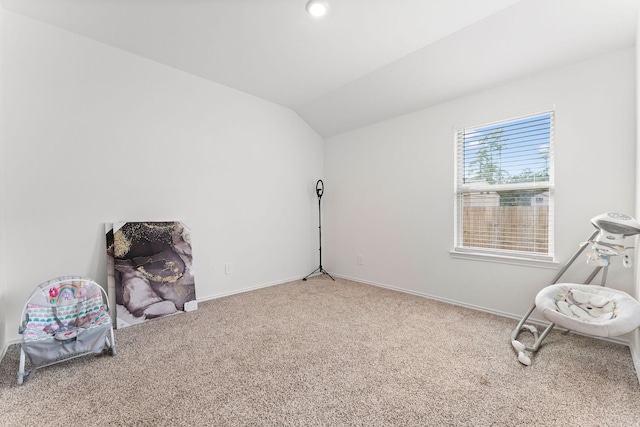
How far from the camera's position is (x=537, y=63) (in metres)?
2.29

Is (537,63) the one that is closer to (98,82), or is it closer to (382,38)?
(382,38)

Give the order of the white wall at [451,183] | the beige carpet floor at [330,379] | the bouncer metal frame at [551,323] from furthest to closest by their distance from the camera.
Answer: the white wall at [451,183]
the bouncer metal frame at [551,323]
the beige carpet floor at [330,379]

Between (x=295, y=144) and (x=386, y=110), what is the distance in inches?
A: 55.0

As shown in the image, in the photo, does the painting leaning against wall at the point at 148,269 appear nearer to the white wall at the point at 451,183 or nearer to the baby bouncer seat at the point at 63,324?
the baby bouncer seat at the point at 63,324

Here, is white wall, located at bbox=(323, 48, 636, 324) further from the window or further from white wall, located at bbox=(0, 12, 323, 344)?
white wall, located at bbox=(0, 12, 323, 344)

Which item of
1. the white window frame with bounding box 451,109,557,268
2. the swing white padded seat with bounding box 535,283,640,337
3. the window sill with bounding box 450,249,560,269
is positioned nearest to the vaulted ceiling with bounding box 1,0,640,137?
the white window frame with bounding box 451,109,557,268

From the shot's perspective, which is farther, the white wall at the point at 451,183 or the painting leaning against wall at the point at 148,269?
the painting leaning against wall at the point at 148,269

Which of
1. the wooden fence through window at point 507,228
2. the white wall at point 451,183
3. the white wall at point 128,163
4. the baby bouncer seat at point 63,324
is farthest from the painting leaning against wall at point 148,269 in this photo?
the wooden fence through window at point 507,228

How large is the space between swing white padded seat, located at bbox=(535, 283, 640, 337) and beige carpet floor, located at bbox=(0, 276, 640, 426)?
318 mm

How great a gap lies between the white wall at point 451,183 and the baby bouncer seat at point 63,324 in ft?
9.67

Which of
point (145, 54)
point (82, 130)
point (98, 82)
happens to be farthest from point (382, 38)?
point (82, 130)

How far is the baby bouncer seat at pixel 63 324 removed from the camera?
1672 mm

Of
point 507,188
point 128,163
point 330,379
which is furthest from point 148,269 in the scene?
point 507,188

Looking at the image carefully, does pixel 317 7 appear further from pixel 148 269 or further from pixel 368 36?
pixel 148 269
